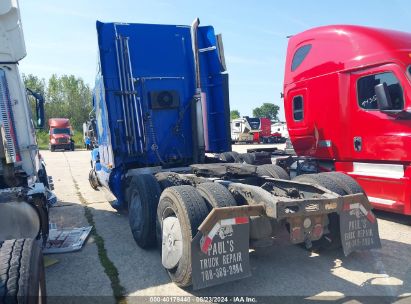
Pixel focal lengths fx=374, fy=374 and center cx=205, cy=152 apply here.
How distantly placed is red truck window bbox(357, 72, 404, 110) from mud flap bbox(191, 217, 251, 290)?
12.4 feet

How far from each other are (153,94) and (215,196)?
3332 millimetres

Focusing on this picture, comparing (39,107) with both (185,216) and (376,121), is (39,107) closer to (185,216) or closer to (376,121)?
(185,216)

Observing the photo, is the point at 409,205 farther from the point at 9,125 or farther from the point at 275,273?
the point at 9,125

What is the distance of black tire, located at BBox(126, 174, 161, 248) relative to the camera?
488 centimetres

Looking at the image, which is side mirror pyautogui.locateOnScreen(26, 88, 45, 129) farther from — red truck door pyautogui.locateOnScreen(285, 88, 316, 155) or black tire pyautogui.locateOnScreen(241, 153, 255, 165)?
red truck door pyautogui.locateOnScreen(285, 88, 316, 155)

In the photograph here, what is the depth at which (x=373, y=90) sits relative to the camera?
6277mm

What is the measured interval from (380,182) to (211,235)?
3.92 m

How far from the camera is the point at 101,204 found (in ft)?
27.7

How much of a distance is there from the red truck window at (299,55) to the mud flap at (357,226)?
438cm

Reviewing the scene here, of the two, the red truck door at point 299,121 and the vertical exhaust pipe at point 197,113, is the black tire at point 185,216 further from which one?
the red truck door at point 299,121

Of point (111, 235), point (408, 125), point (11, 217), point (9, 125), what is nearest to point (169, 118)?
point (111, 235)

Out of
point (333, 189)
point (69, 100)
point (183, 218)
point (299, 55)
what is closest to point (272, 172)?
point (333, 189)

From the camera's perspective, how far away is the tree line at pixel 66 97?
60.3 m

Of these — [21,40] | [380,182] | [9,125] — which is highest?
[21,40]
